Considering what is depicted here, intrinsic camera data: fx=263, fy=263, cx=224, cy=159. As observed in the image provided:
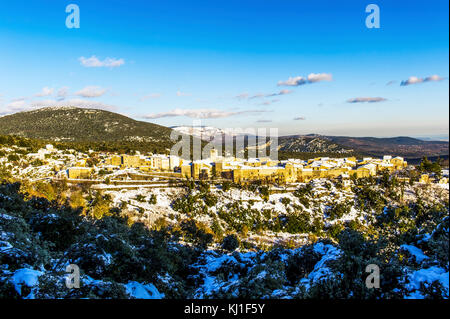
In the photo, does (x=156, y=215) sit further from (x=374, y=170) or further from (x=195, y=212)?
(x=374, y=170)

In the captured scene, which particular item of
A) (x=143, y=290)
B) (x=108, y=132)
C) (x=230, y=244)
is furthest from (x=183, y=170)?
(x=108, y=132)

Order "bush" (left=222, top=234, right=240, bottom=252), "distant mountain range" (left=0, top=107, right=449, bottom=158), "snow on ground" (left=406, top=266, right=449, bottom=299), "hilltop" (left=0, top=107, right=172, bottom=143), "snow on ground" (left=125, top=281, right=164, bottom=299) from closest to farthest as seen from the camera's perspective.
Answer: "snow on ground" (left=406, top=266, right=449, bottom=299)
"snow on ground" (left=125, top=281, right=164, bottom=299)
"bush" (left=222, top=234, right=240, bottom=252)
"distant mountain range" (left=0, top=107, right=449, bottom=158)
"hilltop" (left=0, top=107, right=172, bottom=143)

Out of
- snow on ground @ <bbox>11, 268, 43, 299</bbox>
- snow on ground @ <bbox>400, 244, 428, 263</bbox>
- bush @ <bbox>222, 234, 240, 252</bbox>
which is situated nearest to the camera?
snow on ground @ <bbox>11, 268, 43, 299</bbox>

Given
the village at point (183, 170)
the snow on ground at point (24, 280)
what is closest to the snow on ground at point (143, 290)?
the snow on ground at point (24, 280)

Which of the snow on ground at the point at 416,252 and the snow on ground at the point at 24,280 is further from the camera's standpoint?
the snow on ground at the point at 416,252

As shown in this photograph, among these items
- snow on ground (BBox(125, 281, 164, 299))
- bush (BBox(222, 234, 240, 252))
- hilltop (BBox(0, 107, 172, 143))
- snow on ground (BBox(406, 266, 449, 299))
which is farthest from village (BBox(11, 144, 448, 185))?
hilltop (BBox(0, 107, 172, 143))

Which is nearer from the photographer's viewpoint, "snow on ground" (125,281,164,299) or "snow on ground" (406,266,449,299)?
"snow on ground" (406,266,449,299)

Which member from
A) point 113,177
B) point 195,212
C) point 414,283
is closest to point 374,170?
point 195,212

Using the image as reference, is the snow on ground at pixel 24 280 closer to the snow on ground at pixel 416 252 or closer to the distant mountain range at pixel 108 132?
the snow on ground at pixel 416 252

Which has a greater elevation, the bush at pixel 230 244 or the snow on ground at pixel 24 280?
the snow on ground at pixel 24 280

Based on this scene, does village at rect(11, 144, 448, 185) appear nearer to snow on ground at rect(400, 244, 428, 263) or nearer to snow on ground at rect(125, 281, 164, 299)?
snow on ground at rect(125, 281, 164, 299)
